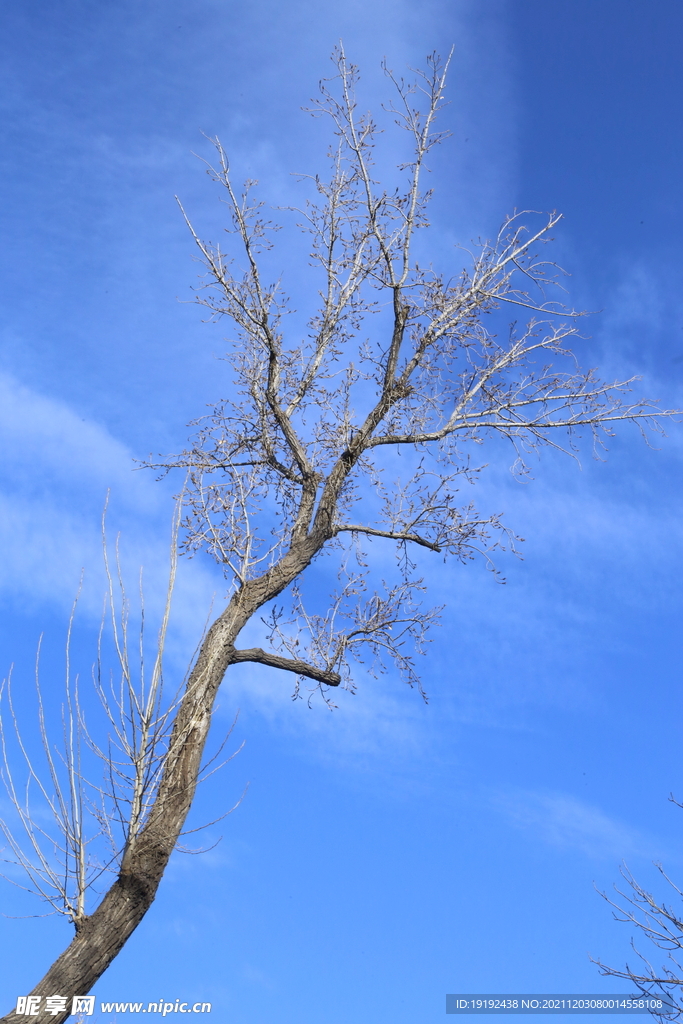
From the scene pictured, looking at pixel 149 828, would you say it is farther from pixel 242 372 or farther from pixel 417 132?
pixel 417 132

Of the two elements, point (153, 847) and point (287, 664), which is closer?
point (153, 847)

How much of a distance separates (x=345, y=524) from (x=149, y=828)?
3.02 metres

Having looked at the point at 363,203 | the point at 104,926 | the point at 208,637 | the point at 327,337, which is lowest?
the point at 104,926

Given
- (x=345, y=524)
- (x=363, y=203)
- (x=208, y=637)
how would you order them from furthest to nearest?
1. (x=363, y=203)
2. (x=345, y=524)
3. (x=208, y=637)

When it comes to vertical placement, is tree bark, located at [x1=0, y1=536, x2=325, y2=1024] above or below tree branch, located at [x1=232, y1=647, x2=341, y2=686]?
below

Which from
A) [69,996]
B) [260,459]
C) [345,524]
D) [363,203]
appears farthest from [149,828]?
[363,203]

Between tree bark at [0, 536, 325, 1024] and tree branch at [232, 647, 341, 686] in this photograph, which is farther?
tree branch at [232, 647, 341, 686]

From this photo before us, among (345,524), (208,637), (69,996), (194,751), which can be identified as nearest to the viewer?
(69,996)

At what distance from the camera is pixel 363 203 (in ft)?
Result: 25.9

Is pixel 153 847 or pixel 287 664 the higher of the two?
→ pixel 287 664

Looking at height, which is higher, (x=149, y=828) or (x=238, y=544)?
(x=238, y=544)

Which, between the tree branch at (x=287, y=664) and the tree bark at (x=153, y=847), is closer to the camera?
the tree bark at (x=153, y=847)

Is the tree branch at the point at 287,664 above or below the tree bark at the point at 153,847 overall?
above

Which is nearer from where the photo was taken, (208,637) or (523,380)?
(208,637)
